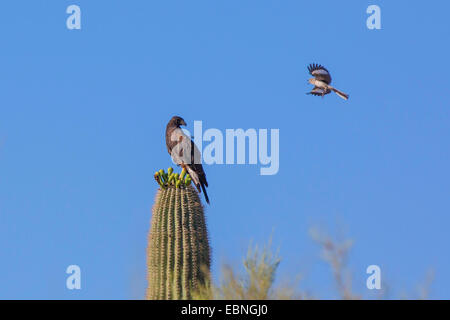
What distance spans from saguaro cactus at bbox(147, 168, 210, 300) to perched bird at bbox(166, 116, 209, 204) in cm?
57

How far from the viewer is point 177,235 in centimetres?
1603

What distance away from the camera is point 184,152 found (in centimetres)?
1744

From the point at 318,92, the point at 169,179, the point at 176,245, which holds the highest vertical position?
the point at 318,92

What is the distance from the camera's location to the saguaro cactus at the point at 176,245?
52.1 feet

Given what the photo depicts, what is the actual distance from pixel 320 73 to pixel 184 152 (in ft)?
16.0

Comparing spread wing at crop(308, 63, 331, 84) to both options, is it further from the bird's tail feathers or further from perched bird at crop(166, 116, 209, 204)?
perched bird at crop(166, 116, 209, 204)

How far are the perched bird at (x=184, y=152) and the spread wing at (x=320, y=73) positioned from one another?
4283mm

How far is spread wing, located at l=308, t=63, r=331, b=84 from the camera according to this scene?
813 inches

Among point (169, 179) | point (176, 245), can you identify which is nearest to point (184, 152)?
point (169, 179)

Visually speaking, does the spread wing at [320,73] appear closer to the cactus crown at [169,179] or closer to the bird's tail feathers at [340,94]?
the bird's tail feathers at [340,94]

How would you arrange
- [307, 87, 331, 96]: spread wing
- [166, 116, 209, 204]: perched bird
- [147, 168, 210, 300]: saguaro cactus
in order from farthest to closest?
[307, 87, 331, 96]: spread wing < [166, 116, 209, 204]: perched bird < [147, 168, 210, 300]: saguaro cactus

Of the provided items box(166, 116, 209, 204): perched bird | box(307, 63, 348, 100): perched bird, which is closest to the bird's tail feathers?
box(307, 63, 348, 100): perched bird

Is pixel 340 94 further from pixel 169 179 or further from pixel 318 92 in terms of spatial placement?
pixel 169 179
